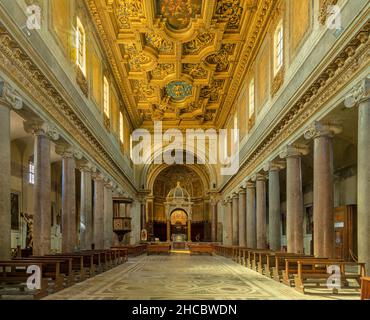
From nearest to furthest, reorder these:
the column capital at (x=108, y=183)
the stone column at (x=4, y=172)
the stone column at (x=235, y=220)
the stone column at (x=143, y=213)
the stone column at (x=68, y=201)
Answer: the stone column at (x=4, y=172) → the stone column at (x=68, y=201) → the column capital at (x=108, y=183) → the stone column at (x=235, y=220) → the stone column at (x=143, y=213)

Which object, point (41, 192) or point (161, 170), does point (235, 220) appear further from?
point (41, 192)

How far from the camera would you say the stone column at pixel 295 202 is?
658 inches

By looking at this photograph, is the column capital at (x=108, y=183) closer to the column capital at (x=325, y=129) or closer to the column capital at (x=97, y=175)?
the column capital at (x=97, y=175)

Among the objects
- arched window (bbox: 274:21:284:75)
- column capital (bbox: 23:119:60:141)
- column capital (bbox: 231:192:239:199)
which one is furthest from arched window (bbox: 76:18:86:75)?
column capital (bbox: 231:192:239:199)

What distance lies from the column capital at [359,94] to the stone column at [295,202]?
19.2 ft

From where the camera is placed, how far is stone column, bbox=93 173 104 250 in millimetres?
23797

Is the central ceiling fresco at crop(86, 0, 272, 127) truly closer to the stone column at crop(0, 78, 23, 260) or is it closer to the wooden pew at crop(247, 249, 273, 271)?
the stone column at crop(0, 78, 23, 260)

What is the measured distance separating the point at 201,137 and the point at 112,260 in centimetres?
2397

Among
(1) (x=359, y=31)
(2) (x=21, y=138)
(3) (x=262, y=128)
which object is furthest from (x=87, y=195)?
(1) (x=359, y=31)

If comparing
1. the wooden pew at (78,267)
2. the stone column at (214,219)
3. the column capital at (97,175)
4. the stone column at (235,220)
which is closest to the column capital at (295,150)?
the wooden pew at (78,267)

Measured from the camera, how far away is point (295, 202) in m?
16.8

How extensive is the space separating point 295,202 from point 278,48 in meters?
6.95

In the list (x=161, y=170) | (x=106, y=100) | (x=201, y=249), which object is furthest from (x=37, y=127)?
(x=161, y=170)

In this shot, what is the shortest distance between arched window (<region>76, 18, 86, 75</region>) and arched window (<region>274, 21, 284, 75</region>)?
8.43 metres
